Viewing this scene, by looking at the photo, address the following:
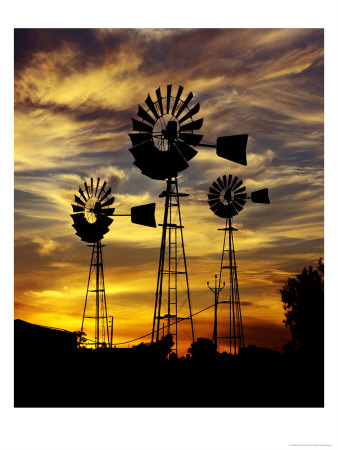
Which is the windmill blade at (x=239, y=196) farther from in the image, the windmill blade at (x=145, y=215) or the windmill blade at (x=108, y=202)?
the windmill blade at (x=145, y=215)

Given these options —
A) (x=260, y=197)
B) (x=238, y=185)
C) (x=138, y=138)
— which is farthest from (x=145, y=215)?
(x=238, y=185)

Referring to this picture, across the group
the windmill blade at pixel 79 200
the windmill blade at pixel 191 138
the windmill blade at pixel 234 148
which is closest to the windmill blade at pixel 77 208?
the windmill blade at pixel 79 200

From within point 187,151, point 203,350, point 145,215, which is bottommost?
point 203,350

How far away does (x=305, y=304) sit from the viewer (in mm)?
34969

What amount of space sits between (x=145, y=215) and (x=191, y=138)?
3.38m

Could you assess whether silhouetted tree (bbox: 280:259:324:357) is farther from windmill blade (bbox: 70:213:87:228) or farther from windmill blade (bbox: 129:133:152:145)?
windmill blade (bbox: 129:133:152:145)

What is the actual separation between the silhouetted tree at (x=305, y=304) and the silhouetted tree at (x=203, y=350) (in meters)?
8.98

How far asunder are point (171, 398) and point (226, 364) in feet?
13.7

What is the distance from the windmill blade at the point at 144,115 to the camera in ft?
62.1

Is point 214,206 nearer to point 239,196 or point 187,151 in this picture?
point 239,196

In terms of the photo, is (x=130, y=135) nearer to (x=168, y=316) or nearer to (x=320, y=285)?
(x=168, y=316)

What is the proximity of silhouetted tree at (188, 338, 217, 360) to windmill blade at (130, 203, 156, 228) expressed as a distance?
514 centimetres
